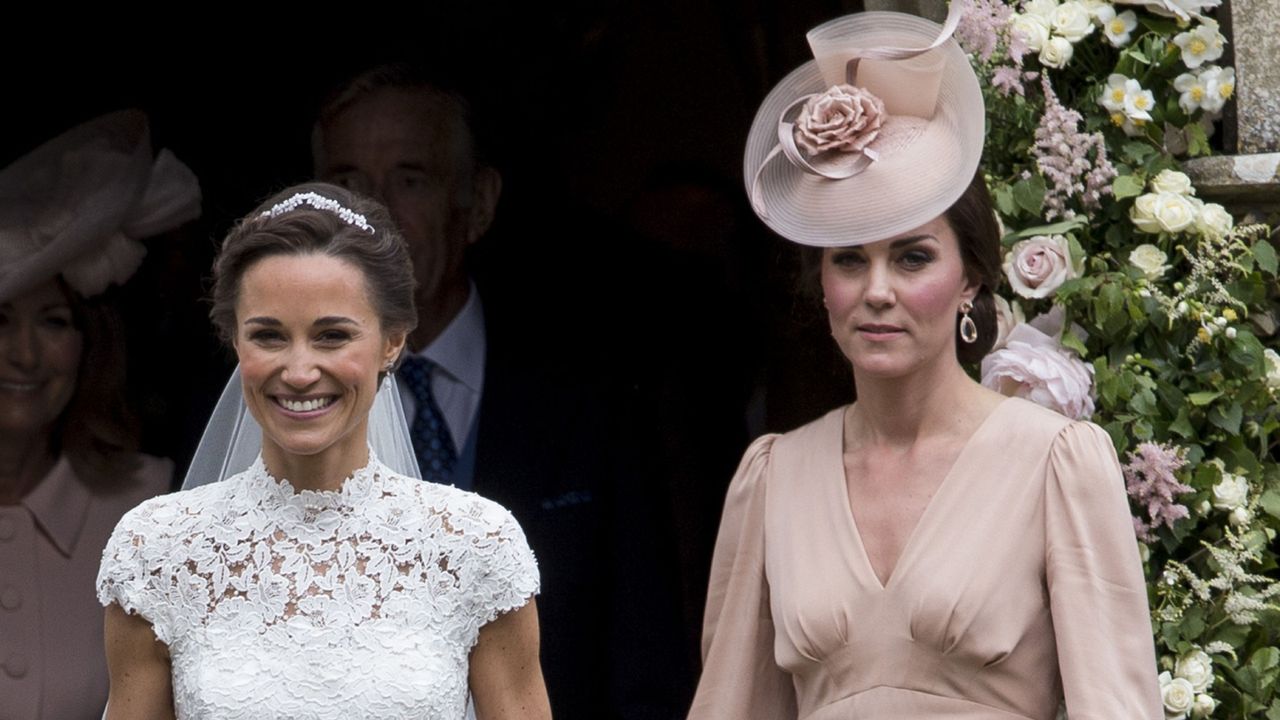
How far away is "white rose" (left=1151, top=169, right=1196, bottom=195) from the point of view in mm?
3818

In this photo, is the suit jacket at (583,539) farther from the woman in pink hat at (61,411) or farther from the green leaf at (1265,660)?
the green leaf at (1265,660)

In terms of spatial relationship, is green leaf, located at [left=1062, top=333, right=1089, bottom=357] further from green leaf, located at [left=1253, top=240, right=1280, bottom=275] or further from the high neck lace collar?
the high neck lace collar

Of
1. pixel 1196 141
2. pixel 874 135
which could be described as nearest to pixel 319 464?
pixel 874 135

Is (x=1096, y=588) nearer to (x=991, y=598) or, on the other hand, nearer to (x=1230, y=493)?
(x=991, y=598)

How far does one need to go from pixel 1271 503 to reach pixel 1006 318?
0.56m

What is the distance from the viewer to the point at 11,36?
211 inches

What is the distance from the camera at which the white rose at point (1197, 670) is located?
12.0ft

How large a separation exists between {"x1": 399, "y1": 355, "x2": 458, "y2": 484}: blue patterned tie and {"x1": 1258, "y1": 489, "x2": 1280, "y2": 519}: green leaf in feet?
5.14

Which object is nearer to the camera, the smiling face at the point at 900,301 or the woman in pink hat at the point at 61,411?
the smiling face at the point at 900,301

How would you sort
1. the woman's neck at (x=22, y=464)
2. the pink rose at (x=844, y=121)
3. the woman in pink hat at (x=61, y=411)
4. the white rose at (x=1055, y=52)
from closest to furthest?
the pink rose at (x=844, y=121), the white rose at (x=1055, y=52), the woman in pink hat at (x=61, y=411), the woman's neck at (x=22, y=464)

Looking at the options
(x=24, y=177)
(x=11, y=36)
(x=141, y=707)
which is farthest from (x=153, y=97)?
(x=141, y=707)

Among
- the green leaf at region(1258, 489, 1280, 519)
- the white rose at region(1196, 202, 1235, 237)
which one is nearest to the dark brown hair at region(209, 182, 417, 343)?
the white rose at region(1196, 202, 1235, 237)

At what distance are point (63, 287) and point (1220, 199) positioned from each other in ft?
7.80

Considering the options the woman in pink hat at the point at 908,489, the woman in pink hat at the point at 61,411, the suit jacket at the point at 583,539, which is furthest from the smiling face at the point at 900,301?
the woman in pink hat at the point at 61,411
